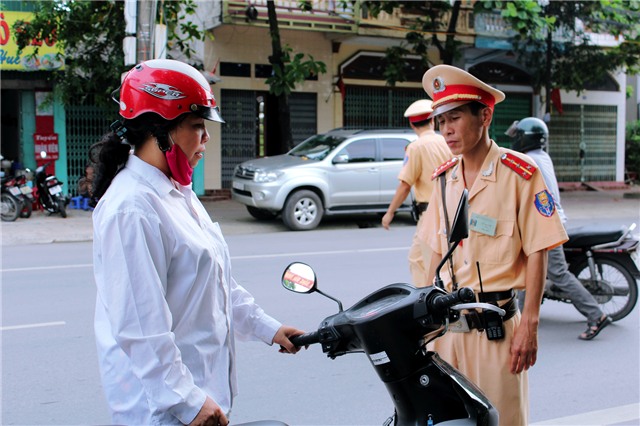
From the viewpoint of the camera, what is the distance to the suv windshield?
13578 mm

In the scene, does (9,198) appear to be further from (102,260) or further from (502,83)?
(502,83)

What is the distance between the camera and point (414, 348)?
2127mm

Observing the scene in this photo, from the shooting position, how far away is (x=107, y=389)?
2.04 m

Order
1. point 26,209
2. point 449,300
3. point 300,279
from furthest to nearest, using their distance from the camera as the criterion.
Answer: point 26,209
point 300,279
point 449,300

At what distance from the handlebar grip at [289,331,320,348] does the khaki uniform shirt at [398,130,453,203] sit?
3.66 meters

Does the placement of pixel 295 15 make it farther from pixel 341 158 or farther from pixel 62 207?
pixel 62 207

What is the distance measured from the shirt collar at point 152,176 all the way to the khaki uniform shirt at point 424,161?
13.2ft

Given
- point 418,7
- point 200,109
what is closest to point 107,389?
point 200,109

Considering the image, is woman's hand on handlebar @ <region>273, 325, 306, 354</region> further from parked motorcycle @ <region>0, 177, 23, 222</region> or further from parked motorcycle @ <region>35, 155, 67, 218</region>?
parked motorcycle @ <region>35, 155, 67, 218</region>

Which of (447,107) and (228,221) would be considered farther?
(228,221)

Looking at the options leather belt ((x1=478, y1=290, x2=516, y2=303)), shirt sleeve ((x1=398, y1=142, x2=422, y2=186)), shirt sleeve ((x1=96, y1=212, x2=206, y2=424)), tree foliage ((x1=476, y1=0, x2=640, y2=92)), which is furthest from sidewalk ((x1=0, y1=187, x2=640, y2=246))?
shirt sleeve ((x1=96, y1=212, x2=206, y2=424))

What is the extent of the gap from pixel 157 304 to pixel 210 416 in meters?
0.35

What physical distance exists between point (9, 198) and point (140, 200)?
12466 millimetres

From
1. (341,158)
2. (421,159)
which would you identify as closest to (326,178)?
(341,158)
